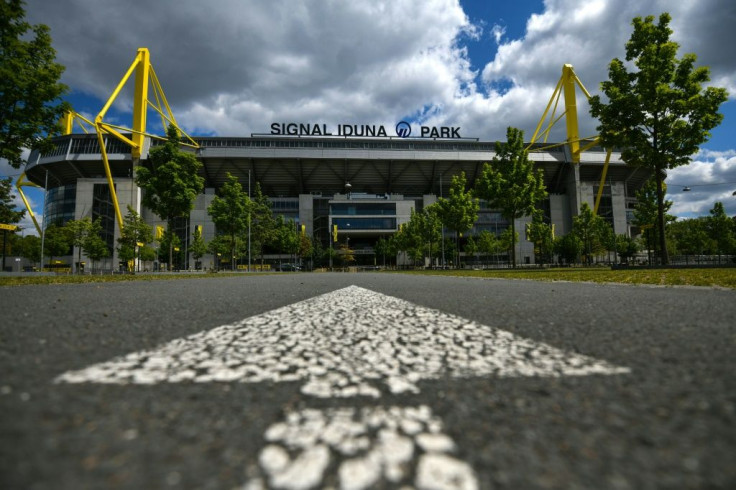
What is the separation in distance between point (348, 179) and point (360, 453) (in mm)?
81311

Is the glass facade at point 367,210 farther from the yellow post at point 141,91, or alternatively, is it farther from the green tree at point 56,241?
the green tree at point 56,241

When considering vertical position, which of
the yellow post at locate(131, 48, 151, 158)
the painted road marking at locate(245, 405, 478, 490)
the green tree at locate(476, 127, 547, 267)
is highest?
the yellow post at locate(131, 48, 151, 158)

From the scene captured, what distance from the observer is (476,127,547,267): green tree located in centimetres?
2440

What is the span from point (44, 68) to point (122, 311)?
13138 mm

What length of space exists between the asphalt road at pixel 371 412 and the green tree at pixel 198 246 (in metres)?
69.5

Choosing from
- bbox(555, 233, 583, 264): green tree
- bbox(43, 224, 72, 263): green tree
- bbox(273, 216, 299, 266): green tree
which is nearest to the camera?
bbox(43, 224, 72, 263): green tree

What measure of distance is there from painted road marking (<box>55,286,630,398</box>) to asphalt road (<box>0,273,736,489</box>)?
0.02m

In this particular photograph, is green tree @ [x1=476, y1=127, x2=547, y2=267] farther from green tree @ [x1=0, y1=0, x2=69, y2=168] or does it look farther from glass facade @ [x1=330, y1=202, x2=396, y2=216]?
glass facade @ [x1=330, y1=202, x2=396, y2=216]

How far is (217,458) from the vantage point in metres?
0.84

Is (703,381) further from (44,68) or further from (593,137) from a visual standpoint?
(593,137)

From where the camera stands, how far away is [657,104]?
657 inches

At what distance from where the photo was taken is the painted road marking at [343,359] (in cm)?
147

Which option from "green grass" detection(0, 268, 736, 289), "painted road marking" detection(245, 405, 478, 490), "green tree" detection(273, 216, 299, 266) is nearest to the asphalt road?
"painted road marking" detection(245, 405, 478, 490)

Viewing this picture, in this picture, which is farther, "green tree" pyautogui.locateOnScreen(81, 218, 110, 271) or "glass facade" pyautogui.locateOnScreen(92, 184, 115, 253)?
"glass facade" pyautogui.locateOnScreen(92, 184, 115, 253)
